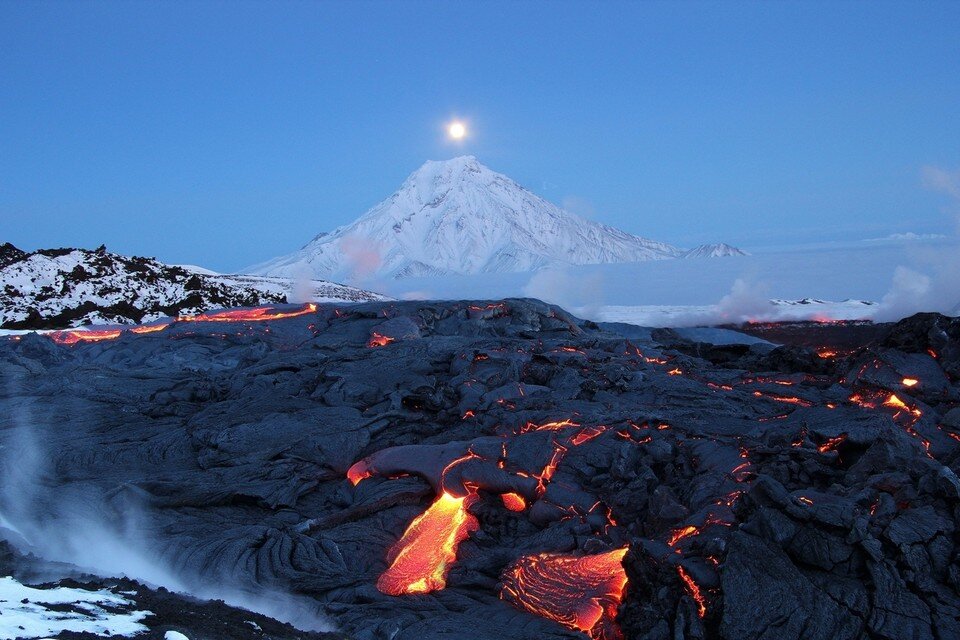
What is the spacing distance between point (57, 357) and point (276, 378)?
8443mm

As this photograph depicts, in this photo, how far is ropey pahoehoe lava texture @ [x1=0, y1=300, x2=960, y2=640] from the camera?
309 inches

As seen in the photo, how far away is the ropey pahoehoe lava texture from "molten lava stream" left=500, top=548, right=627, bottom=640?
2 cm

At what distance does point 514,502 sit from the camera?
10938mm

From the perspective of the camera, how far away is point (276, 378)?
647 inches

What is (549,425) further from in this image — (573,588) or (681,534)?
(573,588)

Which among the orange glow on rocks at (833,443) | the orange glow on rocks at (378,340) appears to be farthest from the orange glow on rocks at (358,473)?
the orange glow on rocks at (378,340)

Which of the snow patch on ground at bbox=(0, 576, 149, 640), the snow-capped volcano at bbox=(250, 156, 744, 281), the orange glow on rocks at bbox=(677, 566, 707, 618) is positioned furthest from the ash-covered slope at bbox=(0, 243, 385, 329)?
the snow-capped volcano at bbox=(250, 156, 744, 281)

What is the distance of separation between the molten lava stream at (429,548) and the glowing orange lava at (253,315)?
43.6 feet

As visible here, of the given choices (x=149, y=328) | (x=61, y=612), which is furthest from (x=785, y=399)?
(x=149, y=328)

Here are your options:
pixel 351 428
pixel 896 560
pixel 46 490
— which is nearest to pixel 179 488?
pixel 46 490

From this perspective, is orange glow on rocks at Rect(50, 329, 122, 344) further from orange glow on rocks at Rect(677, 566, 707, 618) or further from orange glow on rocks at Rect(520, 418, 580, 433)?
orange glow on rocks at Rect(677, 566, 707, 618)

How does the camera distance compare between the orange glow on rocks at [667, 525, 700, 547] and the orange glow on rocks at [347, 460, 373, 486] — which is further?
the orange glow on rocks at [347, 460, 373, 486]


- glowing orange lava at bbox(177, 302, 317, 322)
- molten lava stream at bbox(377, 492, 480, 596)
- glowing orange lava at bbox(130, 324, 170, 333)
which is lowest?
molten lava stream at bbox(377, 492, 480, 596)

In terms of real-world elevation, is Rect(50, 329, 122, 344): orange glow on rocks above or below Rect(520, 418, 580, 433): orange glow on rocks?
above
